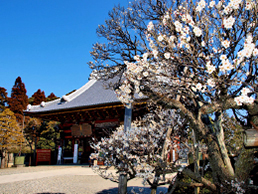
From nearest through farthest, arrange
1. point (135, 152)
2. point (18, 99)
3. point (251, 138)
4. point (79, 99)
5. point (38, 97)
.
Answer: point (251, 138), point (135, 152), point (79, 99), point (18, 99), point (38, 97)

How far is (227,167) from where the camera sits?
11.0 ft

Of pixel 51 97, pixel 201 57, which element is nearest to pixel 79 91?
pixel 201 57

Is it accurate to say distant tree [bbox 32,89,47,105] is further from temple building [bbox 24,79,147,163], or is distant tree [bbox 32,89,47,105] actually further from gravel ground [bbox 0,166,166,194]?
gravel ground [bbox 0,166,166,194]

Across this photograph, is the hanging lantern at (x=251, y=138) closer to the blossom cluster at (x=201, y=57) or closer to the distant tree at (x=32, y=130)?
the blossom cluster at (x=201, y=57)

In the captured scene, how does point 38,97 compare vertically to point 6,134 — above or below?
above

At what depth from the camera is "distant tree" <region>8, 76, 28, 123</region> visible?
25641mm

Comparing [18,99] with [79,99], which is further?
[18,99]

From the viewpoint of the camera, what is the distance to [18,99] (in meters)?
26.2

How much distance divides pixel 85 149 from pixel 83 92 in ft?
15.8

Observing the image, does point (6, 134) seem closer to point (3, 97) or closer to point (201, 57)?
point (201, 57)

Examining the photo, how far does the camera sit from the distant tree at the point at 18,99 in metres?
25.6

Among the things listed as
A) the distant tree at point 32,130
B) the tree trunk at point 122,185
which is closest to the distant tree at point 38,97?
the distant tree at point 32,130

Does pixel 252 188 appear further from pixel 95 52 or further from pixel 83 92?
pixel 83 92

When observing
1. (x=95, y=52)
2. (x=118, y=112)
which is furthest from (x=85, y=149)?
(x=95, y=52)
